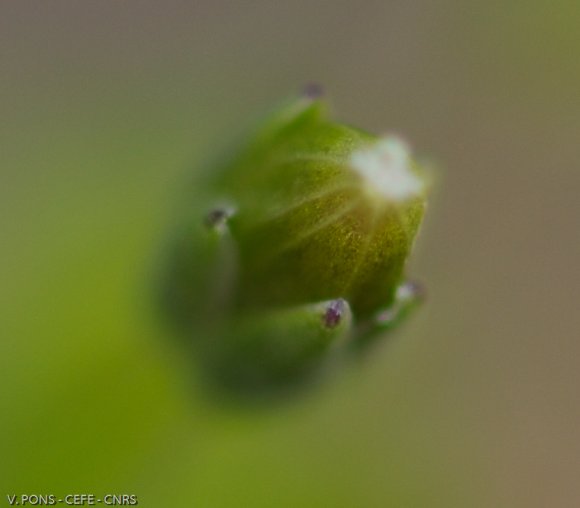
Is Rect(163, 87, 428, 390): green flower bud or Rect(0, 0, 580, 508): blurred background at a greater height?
Rect(0, 0, 580, 508): blurred background

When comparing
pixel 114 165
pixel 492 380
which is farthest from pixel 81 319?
pixel 492 380

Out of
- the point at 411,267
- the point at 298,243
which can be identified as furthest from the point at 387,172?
the point at 411,267

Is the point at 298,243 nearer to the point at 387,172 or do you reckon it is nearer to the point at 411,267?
the point at 387,172

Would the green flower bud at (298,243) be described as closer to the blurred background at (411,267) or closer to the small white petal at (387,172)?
the small white petal at (387,172)

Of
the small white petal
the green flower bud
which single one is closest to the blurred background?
the green flower bud

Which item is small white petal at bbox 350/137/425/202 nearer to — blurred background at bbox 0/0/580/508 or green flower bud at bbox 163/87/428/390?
green flower bud at bbox 163/87/428/390

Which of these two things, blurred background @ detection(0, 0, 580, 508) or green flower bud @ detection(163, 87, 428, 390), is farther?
blurred background @ detection(0, 0, 580, 508)
